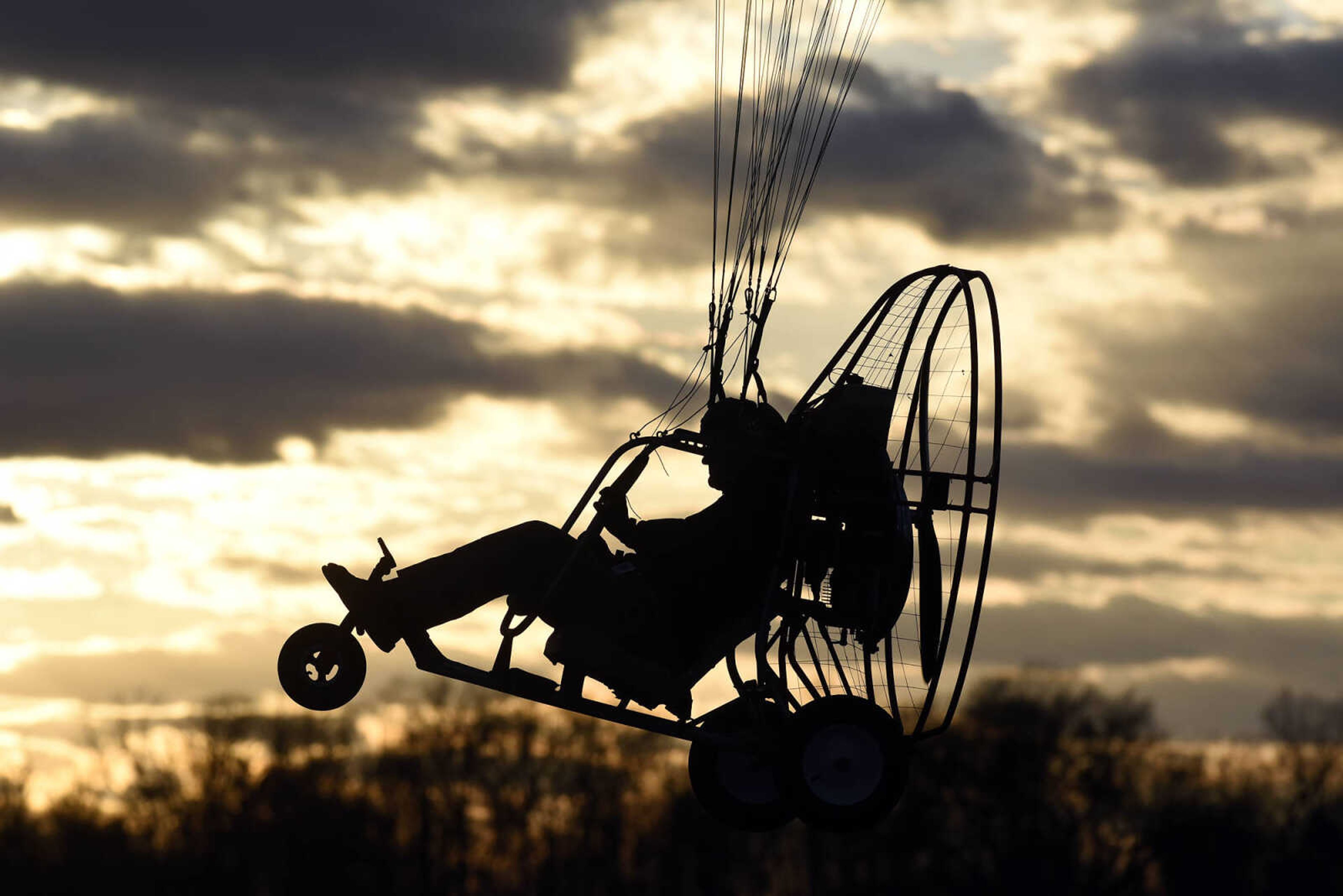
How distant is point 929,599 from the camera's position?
19.0 meters

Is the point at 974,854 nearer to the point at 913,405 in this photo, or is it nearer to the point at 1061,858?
the point at 1061,858

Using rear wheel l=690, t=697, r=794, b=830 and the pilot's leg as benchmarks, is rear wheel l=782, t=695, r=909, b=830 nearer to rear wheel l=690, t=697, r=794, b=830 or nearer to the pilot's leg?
rear wheel l=690, t=697, r=794, b=830

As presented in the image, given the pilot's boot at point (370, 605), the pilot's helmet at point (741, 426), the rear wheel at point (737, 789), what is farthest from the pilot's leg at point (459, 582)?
the rear wheel at point (737, 789)

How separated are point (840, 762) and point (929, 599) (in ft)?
4.99

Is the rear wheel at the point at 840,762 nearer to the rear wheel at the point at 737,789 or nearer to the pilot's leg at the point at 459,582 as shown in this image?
the rear wheel at the point at 737,789

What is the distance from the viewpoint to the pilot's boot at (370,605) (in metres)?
17.5

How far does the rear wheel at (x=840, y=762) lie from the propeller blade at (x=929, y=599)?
26.1 inches

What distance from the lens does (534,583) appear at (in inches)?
696

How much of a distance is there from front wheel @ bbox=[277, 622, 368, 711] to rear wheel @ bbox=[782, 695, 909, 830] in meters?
3.49

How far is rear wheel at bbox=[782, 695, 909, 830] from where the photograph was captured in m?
18.6

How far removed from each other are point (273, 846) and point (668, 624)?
180ft

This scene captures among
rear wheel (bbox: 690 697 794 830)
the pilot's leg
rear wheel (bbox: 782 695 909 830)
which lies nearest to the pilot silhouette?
the pilot's leg

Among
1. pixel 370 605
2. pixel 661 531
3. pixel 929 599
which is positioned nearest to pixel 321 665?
pixel 370 605

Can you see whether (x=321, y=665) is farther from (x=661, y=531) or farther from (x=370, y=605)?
(x=661, y=531)
